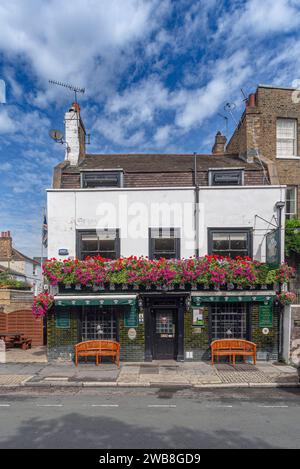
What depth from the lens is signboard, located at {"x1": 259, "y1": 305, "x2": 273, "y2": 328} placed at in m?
12.7

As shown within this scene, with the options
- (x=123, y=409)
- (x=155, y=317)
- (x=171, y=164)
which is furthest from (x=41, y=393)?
(x=171, y=164)

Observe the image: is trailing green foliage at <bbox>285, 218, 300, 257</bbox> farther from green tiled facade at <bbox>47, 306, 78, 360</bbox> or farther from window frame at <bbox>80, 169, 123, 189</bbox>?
green tiled facade at <bbox>47, 306, 78, 360</bbox>

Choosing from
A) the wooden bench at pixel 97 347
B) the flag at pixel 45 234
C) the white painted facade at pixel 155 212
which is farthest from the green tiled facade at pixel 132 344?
the flag at pixel 45 234

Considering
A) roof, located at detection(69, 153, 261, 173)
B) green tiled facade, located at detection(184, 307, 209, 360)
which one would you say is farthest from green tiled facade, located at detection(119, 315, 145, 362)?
roof, located at detection(69, 153, 261, 173)

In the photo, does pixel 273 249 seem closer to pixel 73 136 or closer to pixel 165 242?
pixel 165 242

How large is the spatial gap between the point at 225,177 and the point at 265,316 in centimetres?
627

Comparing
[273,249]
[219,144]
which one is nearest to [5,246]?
[219,144]

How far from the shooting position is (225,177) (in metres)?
13.8

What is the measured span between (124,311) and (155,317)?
4.46 feet

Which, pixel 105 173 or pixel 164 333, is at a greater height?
pixel 105 173

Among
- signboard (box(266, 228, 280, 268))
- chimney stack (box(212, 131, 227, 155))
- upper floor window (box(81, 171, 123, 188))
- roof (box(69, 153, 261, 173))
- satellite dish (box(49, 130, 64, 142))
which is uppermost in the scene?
chimney stack (box(212, 131, 227, 155))

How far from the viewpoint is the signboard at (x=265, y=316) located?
41.6 feet

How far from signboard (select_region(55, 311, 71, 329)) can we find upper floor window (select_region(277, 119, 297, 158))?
13433mm

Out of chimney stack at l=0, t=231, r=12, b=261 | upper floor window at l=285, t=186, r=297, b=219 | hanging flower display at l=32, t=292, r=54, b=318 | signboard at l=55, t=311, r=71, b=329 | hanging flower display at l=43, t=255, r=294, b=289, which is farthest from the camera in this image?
chimney stack at l=0, t=231, r=12, b=261
